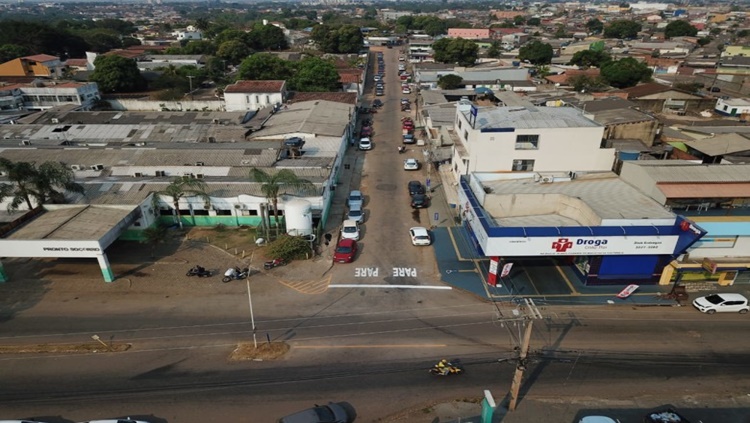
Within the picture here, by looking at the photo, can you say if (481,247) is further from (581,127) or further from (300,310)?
(581,127)

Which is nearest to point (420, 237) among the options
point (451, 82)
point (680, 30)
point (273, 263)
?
point (273, 263)

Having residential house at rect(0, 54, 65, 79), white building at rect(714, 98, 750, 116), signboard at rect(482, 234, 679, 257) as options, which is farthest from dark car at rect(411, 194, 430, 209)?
residential house at rect(0, 54, 65, 79)

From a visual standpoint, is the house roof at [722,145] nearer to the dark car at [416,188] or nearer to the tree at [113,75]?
the dark car at [416,188]

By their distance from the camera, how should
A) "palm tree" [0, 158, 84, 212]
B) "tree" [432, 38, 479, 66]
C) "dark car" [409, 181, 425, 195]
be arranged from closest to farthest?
"palm tree" [0, 158, 84, 212]
"dark car" [409, 181, 425, 195]
"tree" [432, 38, 479, 66]

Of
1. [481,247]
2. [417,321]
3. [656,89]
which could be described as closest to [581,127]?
[481,247]

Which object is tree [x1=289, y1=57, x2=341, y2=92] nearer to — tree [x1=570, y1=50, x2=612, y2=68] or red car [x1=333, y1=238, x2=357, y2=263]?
red car [x1=333, y1=238, x2=357, y2=263]

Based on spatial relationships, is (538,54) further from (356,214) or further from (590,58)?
(356,214)
